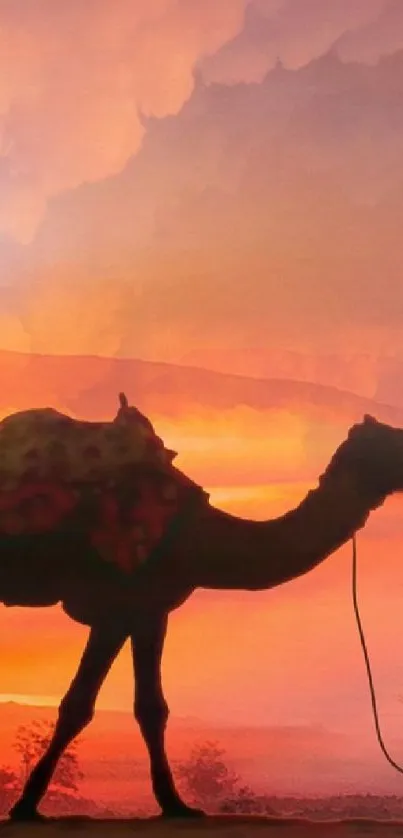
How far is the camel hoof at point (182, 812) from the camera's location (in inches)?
69.4

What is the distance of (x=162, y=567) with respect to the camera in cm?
188

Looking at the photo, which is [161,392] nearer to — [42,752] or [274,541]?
[274,541]

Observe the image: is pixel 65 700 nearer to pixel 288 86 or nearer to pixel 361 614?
pixel 361 614

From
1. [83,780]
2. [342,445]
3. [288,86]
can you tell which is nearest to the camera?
[83,780]

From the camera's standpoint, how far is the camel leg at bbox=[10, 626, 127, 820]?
5.85 feet

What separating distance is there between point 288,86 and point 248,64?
9 centimetres

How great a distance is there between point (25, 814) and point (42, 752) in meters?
0.10

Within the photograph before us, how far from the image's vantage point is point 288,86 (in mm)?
2166

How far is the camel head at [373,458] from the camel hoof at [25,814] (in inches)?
29.3

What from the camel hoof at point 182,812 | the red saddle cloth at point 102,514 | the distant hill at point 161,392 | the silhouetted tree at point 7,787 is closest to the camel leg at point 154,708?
the camel hoof at point 182,812

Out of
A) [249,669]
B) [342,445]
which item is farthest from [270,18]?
[249,669]

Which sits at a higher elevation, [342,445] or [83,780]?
[342,445]

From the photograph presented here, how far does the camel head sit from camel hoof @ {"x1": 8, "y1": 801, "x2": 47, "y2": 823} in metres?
0.74

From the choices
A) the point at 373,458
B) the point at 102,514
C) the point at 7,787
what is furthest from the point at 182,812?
the point at 373,458
